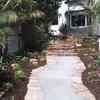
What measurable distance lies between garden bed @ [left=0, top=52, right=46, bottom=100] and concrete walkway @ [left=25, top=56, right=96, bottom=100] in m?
0.30

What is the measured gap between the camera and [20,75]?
Result: 1500cm

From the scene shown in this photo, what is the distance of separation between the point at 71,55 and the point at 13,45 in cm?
410

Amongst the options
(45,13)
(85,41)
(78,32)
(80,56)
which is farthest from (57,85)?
(78,32)

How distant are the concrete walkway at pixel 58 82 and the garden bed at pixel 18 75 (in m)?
0.30

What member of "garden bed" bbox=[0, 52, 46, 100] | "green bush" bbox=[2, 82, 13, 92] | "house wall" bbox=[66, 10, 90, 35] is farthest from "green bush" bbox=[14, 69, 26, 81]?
"house wall" bbox=[66, 10, 90, 35]

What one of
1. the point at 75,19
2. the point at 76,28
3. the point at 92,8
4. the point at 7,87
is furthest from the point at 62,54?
the point at 75,19

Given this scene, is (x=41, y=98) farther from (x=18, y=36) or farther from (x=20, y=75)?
(x=18, y=36)

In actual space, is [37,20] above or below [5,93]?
above

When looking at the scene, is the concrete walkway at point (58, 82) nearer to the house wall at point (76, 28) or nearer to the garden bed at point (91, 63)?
the garden bed at point (91, 63)

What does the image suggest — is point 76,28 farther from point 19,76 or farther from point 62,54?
point 19,76

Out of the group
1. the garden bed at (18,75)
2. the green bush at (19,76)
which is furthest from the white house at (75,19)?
the green bush at (19,76)

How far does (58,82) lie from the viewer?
14492 mm

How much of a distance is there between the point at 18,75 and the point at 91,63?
196 inches

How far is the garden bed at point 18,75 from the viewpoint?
12.8 m
